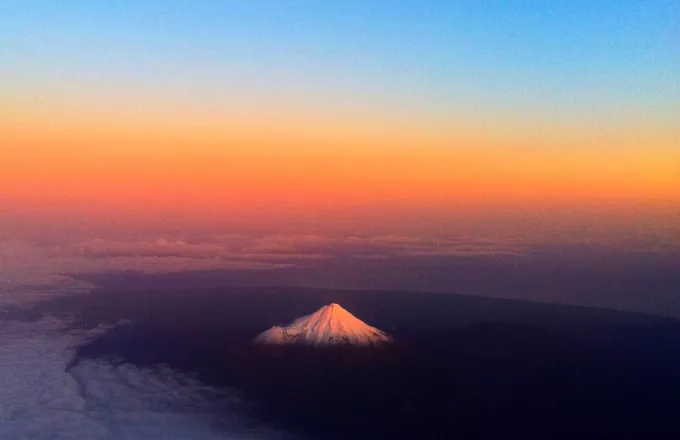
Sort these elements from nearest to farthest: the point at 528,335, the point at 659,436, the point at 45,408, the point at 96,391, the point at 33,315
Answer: the point at 659,436
the point at 45,408
the point at 96,391
the point at 528,335
the point at 33,315

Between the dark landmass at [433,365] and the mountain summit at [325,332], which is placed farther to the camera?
the mountain summit at [325,332]

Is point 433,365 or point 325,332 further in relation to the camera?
point 325,332

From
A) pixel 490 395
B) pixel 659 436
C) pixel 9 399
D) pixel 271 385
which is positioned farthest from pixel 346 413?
pixel 9 399

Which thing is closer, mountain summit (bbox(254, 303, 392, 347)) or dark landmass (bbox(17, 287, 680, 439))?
dark landmass (bbox(17, 287, 680, 439))

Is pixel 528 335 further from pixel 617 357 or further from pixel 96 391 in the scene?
pixel 96 391
